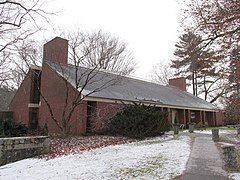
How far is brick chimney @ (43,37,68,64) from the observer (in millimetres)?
17594

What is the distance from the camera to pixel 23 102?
69.0 ft

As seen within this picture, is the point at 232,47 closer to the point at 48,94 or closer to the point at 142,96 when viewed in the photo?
the point at 142,96

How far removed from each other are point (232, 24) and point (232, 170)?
13.4ft

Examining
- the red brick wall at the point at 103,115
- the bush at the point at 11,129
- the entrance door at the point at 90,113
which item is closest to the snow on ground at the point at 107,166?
the red brick wall at the point at 103,115

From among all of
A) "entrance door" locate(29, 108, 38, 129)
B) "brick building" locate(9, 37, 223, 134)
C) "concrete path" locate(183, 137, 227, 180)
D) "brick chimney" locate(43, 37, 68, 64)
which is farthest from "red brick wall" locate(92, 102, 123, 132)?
"concrete path" locate(183, 137, 227, 180)

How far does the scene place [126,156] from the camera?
8.30 m

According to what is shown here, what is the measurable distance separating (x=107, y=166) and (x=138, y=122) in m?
6.73

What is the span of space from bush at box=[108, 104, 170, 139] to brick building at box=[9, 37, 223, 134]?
126 centimetres

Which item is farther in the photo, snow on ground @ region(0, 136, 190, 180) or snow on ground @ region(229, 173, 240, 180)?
snow on ground @ region(0, 136, 190, 180)

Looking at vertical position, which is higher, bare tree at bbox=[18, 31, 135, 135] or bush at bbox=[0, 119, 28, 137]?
bare tree at bbox=[18, 31, 135, 135]

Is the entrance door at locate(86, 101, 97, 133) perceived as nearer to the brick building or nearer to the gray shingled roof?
the brick building

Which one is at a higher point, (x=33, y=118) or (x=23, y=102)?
(x=23, y=102)

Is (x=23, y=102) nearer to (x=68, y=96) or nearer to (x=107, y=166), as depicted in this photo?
(x=68, y=96)

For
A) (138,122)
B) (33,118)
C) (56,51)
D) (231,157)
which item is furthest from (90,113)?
(231,157)
